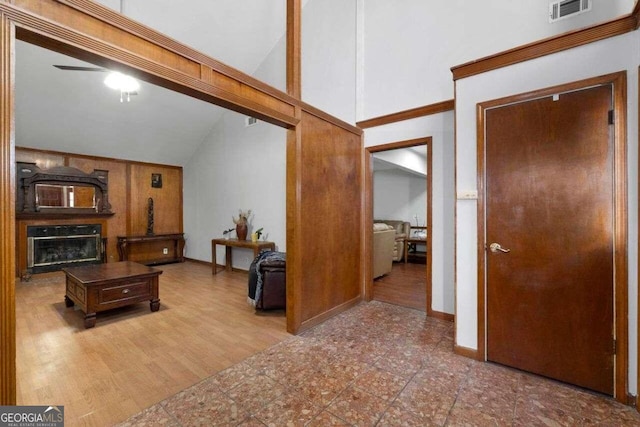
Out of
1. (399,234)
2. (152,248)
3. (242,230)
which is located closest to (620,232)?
(242,230)

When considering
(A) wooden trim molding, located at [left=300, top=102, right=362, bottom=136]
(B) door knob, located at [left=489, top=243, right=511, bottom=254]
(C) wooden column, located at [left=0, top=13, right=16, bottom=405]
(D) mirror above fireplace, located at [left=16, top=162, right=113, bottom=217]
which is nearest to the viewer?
(C) wooden column, located at [left=0, top=13, right=16, bottom=405]

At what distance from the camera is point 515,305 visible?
7.36 ft

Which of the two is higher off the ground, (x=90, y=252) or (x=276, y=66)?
(x=276, y=66)

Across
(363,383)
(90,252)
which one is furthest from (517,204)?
(90,252)

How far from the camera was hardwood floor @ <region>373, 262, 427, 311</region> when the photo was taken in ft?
12.7

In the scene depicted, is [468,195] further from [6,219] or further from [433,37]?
[6,219]

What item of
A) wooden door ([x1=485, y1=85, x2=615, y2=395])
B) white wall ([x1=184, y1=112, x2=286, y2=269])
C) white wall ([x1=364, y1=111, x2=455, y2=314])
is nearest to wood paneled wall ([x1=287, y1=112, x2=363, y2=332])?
white wall ([x1=364, y1=111, x2=455, y2=314])

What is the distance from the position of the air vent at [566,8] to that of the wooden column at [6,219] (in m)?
4.17

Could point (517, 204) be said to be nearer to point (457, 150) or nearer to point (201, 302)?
point (457, 150)

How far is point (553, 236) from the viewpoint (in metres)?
2.10

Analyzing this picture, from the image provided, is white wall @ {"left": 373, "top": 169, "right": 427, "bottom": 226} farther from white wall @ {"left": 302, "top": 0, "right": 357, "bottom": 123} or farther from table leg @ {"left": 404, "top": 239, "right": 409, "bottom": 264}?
white wall @ {"left": 302, "top": 0, "right": 357, "bottom": 123}

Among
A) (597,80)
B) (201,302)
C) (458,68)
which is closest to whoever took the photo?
(597,80)

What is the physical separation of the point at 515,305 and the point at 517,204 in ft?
2.67

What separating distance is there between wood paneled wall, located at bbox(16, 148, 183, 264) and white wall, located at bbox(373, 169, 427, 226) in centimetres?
540
